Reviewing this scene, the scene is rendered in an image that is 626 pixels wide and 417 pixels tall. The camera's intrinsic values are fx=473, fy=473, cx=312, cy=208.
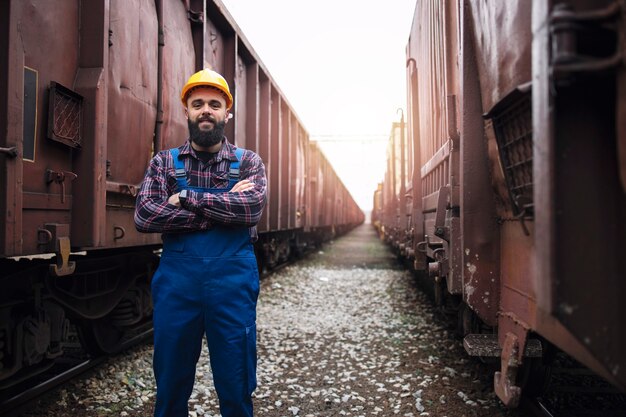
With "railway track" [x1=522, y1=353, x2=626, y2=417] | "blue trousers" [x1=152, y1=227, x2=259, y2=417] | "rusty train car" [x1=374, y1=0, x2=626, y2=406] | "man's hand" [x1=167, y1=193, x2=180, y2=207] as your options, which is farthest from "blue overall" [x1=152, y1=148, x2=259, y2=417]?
"railway track" [x1=522, y1=353, x2=626, y2=417]

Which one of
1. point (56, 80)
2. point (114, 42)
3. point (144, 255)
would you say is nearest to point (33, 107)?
point (56, 80)

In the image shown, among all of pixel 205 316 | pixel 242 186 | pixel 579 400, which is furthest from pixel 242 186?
pixel 579 400

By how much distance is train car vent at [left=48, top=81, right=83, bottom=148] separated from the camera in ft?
8.81

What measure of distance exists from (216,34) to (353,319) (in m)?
3.95

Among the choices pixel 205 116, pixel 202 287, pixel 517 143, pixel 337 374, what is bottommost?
pixel 337 374

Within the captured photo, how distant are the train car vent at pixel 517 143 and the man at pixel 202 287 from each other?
1219mm

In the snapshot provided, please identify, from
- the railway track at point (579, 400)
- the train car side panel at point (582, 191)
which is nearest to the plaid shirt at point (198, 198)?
the train car side panel at point (582, 191)

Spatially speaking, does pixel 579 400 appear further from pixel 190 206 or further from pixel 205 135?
pixel 205 135

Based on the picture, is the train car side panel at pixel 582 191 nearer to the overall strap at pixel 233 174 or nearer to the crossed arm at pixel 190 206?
the crossed arm at pixel 190 206

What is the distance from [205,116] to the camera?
2.45 metres

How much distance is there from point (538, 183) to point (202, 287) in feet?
4.99

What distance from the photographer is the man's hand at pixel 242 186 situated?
7.91 feet

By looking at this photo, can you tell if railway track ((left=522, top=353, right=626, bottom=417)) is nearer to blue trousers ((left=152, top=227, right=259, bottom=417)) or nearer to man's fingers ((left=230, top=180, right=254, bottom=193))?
blue trousers ((left=152, top=227, right=259, bottom=417))

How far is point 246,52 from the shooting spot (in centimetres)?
699
